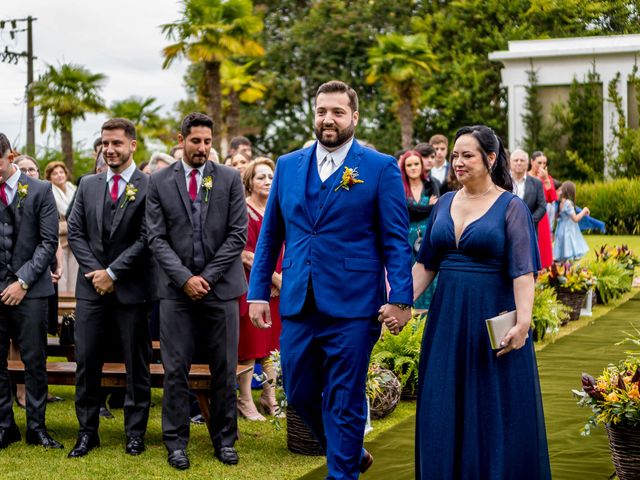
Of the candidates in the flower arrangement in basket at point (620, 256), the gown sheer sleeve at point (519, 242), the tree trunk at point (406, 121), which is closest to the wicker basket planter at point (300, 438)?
the gown sheer sleeve at point (519, 242)

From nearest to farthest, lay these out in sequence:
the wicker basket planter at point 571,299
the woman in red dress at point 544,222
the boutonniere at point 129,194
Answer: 1. the boutonniere at point 129,194
2. the wicker basket planter at point 571,299
3. the woman in red dress at point 544,222

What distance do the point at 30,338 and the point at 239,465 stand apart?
1754 mm

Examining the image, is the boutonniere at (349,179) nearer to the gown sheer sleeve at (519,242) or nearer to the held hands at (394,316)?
the held hands at (394,316)

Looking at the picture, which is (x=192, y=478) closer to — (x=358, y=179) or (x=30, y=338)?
(x=30, y=338)

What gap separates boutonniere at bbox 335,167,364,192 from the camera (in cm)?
550

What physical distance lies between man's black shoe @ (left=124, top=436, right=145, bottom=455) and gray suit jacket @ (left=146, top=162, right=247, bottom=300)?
110cm

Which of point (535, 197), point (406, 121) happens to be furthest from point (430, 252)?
point (406, 121)

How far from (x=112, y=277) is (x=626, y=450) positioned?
11.4ft

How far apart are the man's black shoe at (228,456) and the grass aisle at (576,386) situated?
206 centimetres

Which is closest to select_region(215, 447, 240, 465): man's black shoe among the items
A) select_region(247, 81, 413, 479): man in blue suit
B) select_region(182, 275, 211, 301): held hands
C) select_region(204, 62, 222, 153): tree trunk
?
select_region(182, 275, 211, 301): held hands

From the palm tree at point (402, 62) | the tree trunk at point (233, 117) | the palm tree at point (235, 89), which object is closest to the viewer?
the palm tree at point (402, 62)

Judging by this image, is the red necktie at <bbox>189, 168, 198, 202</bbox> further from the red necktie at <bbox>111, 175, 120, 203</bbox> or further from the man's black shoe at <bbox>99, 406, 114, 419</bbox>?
the man's black shoe at <bbox>99, 406, 114, 419</bbox>

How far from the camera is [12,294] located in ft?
23.4

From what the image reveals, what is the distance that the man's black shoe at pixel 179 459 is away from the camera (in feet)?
21.9
